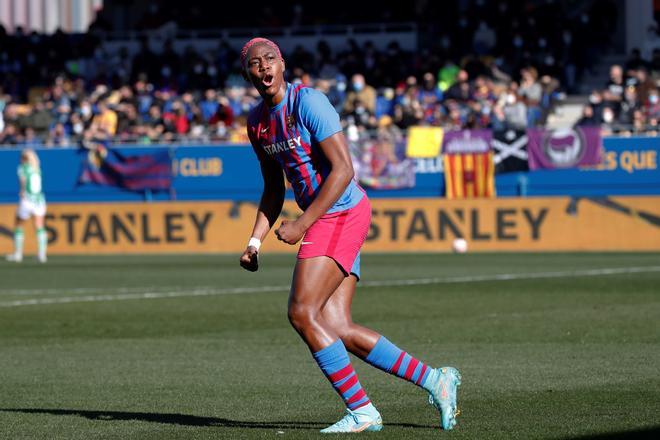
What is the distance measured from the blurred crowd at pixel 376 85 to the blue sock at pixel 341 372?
77.5 ft

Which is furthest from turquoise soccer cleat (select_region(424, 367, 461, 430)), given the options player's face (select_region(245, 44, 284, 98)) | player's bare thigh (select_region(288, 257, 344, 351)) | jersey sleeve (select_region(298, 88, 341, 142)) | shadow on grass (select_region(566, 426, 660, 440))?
player's face (select_region(245, 44, 284, 98))

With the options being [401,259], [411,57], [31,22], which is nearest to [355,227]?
[401,259]

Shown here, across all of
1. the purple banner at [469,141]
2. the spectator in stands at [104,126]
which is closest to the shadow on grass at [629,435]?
the purple banner at [469,141]

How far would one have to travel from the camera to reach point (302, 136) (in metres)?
7.62

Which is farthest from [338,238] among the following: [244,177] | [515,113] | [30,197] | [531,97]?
[531,97]

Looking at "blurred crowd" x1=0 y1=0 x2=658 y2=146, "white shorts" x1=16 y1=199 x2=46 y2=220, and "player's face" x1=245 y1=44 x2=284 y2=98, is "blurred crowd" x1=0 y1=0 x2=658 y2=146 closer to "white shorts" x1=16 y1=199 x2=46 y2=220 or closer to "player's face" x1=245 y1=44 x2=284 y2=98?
"white shorts" x1=16 y1=199 x2=46 y2=220

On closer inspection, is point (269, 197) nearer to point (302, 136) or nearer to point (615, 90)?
point (302, 136)

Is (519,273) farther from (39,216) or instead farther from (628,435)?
(628,435)

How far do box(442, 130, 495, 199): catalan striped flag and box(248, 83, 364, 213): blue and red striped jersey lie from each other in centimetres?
2278

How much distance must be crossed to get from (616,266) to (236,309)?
25.9 ft

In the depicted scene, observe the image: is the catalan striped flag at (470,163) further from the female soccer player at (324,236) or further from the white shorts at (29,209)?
the female soccer player at (324,236)

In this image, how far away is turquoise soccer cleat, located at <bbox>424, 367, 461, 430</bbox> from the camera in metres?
7.67

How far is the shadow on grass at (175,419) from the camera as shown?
7992mm

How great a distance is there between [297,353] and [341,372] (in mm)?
4433
